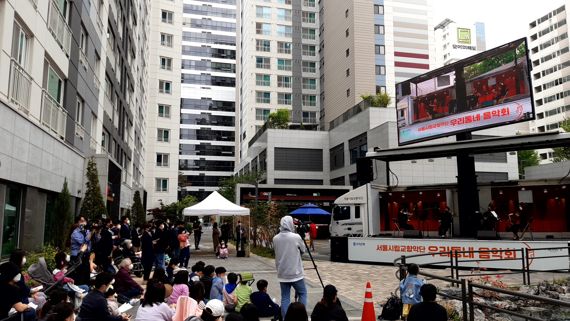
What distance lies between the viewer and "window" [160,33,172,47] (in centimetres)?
5779

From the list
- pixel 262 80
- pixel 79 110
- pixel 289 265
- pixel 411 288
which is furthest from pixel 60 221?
pixel 262 80

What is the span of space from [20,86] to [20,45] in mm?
1338

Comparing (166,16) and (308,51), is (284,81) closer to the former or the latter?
(308,51)

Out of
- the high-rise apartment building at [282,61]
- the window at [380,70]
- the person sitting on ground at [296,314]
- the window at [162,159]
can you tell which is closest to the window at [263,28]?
the high-rise apartment building at [282,61]

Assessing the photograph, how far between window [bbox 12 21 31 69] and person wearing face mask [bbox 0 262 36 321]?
8.81 meters

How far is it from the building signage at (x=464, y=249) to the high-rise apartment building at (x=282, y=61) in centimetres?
4673

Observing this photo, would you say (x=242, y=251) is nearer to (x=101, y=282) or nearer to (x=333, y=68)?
(x=101, y=282)

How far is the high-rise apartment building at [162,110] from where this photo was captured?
5578 cm

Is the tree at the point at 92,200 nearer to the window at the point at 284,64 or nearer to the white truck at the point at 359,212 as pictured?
the white truck at the point at 359,212

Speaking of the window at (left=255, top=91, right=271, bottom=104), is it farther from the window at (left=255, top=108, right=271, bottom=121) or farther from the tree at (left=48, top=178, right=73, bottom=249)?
the tree at (left=48, top=178, right=73, bottom=249)

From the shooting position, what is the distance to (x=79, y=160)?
67.2 ft

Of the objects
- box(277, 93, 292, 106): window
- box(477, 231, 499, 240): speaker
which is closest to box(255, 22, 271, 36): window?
box(277, 93, 292, 106): window

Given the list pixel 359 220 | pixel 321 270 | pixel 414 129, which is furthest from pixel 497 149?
pixel 321 270

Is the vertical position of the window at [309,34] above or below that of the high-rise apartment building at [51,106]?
above
